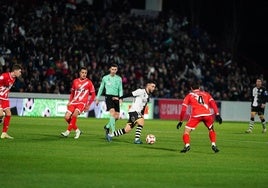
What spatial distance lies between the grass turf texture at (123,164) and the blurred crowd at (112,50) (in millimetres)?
17490

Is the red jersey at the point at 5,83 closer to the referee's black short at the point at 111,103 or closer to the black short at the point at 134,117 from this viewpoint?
the referee's black short at the point at 111,103

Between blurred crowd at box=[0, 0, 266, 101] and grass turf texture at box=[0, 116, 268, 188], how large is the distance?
1749 centimetres

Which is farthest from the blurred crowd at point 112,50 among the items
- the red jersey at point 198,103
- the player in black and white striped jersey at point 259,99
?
the red jersey at point 198,103

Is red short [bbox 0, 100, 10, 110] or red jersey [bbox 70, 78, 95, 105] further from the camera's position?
red jersey [bbox 70, 78, 95, 105]

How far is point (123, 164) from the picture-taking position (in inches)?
604

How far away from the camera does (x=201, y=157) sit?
57.9ft

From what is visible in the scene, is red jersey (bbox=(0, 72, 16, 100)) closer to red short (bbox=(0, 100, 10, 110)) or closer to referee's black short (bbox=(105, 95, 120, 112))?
red short (bbox=(0, 100, 10, 110))

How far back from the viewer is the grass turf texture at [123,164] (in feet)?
41.0

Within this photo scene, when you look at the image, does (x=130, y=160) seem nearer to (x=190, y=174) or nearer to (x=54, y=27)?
(x=190, y=174)

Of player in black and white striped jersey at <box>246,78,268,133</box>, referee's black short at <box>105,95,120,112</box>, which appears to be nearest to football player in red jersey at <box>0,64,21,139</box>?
referee's black short at <box>105,95,120,112</box>

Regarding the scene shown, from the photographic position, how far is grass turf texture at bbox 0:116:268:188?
12.5 metres

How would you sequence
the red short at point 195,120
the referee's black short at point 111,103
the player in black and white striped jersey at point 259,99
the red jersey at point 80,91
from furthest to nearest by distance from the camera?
1. the player in black and white striped jersey at point 259,99
2. the referee's black short at point 111,103
3. the red jersey at point 80,91
4. the red short at point 195,120

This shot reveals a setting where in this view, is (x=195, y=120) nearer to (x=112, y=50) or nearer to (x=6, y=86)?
(x=6, y=86)

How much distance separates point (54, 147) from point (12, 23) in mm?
22774
